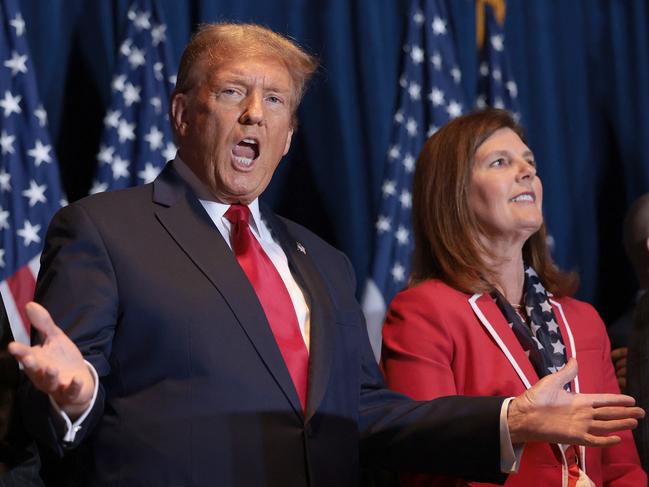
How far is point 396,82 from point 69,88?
1464mm

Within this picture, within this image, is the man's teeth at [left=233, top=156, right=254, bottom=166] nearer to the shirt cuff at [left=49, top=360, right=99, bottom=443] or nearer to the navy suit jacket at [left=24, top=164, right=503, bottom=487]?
the navy suit jacket at [left=24, top=164, right=503, bottom=487]

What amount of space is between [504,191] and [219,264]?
1026 millimetres

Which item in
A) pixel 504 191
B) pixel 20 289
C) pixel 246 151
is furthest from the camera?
pixel 20 289

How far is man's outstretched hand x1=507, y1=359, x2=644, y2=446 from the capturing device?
7.19ft

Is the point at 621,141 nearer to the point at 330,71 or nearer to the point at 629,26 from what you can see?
the point at 629,26

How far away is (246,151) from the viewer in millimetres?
2406

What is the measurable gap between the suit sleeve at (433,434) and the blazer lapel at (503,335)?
324 millimetres

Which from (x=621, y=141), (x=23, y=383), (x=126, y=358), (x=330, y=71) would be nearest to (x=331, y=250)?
(x=126, y=358)

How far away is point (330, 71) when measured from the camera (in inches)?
188

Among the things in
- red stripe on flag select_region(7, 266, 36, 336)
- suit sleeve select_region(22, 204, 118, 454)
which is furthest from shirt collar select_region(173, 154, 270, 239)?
red stripe on flag select_region(7, 266, 36, 336)

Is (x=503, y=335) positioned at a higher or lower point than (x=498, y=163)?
lower

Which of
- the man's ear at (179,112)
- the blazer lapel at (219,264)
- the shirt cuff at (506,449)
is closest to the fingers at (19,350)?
the blazer lapel at (219,264)

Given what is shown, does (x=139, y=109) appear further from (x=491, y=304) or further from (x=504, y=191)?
(x=491, y=304)

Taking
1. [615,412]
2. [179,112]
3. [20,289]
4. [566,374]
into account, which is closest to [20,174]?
[20,289]
